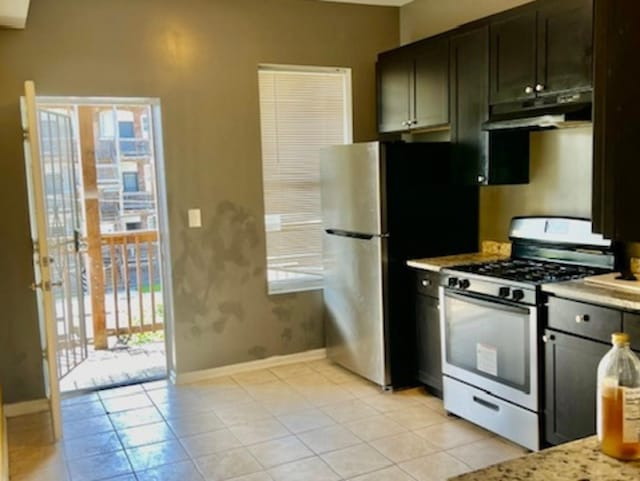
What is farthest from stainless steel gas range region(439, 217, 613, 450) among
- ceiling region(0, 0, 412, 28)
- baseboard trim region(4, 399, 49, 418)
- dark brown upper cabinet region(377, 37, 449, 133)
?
ceiling region(0, 0, 412, 28)

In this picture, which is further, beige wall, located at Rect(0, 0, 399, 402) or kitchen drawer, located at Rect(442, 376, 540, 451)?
beige wall, located at Rect(0, 0, 399, 402)

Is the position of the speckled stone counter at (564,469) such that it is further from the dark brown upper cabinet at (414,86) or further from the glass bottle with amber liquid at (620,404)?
the dark brown upper cabinet at (414,86)

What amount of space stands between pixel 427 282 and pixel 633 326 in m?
1.44

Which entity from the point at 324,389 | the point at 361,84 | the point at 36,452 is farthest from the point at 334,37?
the point at 36,452

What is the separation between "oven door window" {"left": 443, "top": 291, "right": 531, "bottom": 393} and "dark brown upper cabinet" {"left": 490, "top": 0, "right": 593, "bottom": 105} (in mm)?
1131

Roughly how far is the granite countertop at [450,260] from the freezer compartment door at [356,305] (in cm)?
26

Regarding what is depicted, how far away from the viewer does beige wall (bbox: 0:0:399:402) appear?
12.4ft

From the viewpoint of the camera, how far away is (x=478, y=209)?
4133 mm

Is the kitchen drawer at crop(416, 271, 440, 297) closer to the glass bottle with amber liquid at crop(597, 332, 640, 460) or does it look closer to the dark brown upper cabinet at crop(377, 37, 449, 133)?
the dark brown upper cabinet at crop(377, 37, 449, 133)

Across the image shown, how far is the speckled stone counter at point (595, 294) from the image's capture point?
2.50m

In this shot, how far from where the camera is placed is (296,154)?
464 cm

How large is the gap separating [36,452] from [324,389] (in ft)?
5.79

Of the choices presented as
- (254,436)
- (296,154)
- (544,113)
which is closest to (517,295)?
(544,113)

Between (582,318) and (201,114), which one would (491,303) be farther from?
(201,114)
